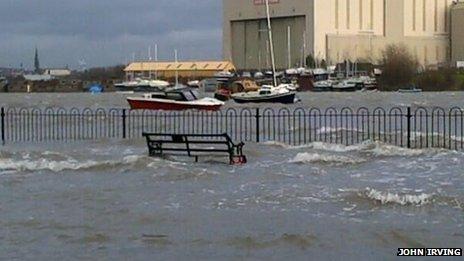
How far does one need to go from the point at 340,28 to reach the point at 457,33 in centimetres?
2222

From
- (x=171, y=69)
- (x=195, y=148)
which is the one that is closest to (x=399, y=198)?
(x=195, y=148)

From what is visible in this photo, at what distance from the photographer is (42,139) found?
33.0 metres

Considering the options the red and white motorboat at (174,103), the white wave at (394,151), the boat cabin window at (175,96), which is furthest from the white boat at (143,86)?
the white wave at (394,151)

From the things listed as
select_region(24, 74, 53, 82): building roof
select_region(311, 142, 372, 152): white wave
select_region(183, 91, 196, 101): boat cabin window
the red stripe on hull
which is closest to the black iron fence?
select_region(311, 142, 372, 152): white wave

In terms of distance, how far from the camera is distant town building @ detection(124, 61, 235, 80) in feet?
553

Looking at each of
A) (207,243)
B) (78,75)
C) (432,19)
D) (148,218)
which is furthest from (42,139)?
(78,75)

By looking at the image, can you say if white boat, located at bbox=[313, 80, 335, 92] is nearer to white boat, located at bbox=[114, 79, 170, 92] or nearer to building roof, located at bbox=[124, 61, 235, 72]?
white boat, located at bbox=[114, 79, 170, 92]

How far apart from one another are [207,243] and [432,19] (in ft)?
488

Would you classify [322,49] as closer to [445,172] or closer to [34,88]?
[34,88]

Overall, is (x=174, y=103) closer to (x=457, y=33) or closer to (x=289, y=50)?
(x=289, y=50)

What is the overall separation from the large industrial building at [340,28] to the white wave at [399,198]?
130 m

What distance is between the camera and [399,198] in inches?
611

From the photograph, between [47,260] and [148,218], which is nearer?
[47,260]

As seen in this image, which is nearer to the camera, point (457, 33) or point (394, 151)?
point (394, 151)
